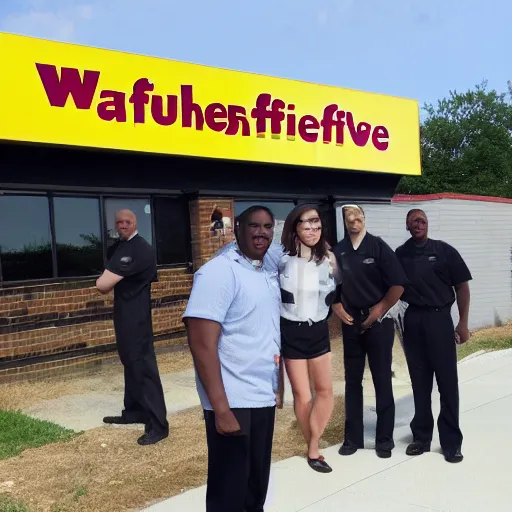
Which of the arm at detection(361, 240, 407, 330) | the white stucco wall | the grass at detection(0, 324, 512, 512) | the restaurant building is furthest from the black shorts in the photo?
the white stucco wall

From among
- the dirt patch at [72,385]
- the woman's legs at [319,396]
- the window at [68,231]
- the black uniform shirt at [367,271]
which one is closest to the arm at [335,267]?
the black uniform shirt at [367,271]

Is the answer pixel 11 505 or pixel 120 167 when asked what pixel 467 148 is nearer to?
pixel 120 167

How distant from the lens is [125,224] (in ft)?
18.4

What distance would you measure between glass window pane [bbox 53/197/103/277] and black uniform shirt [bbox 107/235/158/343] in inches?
130

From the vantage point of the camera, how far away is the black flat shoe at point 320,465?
480 cm

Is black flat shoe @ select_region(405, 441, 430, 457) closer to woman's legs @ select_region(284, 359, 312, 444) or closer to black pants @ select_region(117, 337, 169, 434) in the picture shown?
woman's legs @ select_region(284, 359, 312, 444)

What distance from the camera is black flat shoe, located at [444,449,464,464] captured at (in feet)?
16.3

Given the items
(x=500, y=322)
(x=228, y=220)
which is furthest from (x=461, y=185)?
(x=228, y=220)

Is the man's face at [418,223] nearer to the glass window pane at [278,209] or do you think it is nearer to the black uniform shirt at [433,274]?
the black uniform shirt at [433,274]

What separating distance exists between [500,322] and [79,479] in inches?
377

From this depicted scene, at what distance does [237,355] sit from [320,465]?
2.09 meters

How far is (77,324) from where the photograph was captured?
8797 mm

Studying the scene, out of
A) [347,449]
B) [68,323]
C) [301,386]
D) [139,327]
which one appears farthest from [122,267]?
[68,323]

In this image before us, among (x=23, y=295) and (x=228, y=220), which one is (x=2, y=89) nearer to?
(x=23, y=295)
